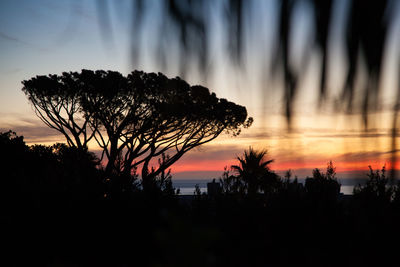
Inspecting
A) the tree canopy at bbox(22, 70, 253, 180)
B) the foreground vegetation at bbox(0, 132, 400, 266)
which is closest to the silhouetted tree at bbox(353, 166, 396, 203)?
the foreground vegetation at bbox(0, 132, 400, 266)

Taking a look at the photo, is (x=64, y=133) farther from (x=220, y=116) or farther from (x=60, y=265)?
(x=60, y=265)

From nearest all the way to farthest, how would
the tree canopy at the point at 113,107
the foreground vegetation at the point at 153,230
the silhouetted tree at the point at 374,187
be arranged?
1. the silhouetted tree at the point at 374,187
2. the foreground vegetation at the point at 153,230
3. the tree canopy at the point at 113,107

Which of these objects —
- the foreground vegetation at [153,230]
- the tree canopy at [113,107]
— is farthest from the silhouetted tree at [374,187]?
the tree canopy at [113,107]

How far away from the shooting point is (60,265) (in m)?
0.79

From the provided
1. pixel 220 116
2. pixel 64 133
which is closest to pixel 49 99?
pixel 64 133

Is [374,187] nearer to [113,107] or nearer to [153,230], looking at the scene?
[153,230]

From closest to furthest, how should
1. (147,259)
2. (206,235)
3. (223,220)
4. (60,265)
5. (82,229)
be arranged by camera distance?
(206,235) → (60,265) → (147,259) → (82,229) → (223,220)

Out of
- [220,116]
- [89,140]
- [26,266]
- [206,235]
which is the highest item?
[220,116]

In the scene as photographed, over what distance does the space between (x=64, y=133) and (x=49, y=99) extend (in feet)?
9.55

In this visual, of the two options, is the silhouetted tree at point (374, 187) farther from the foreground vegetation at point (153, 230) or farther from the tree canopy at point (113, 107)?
the tree canopy at point (113, 107)

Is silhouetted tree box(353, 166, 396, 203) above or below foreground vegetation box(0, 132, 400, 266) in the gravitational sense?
above

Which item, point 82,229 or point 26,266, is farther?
point 82,229

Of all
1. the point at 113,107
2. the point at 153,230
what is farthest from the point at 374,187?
the point at 113,107

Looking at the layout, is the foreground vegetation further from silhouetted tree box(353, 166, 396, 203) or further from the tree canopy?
the tree canopy
